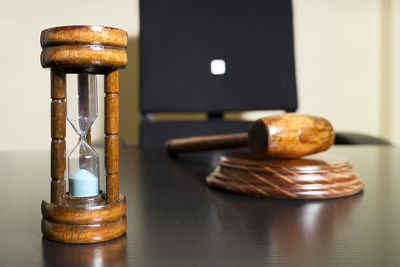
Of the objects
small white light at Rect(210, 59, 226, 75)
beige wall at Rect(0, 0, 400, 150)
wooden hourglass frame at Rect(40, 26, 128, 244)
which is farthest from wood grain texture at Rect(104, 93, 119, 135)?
beige wall at Rect(0, 0, 400, 150)

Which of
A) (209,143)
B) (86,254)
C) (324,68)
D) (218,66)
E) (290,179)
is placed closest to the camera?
(86,254)

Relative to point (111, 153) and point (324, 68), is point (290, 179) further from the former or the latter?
point (324, 68)

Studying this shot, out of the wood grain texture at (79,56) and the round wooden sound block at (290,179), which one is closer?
the wood grain texture at (79,56)

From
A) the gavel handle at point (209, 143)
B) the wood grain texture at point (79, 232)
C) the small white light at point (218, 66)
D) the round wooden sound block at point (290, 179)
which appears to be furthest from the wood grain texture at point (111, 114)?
the small white light at point (218, 66)

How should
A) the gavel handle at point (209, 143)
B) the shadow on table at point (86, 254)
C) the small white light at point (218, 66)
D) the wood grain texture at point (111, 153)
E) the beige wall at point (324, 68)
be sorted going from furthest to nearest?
the beige wall at point (324, 68)
the small white light at point (218, 66)
the gavel handle at point (209, 143)
the wood grain texture at point (111, 153)
the shadow on table at point (86, 254)

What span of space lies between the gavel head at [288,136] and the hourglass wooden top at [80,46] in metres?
0.37

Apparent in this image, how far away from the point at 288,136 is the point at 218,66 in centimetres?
165

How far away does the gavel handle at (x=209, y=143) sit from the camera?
1.13m

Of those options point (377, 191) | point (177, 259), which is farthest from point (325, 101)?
point (177, 259)

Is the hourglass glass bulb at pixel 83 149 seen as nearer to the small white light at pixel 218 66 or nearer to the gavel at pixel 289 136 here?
A: the gavel at pixel 289 136

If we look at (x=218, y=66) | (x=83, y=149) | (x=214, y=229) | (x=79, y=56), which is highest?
(x=218, y=66)

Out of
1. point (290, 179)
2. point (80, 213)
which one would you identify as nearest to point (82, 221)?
point (80, 213)

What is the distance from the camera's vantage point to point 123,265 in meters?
0.44

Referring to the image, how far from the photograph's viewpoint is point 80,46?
19.4 inches
